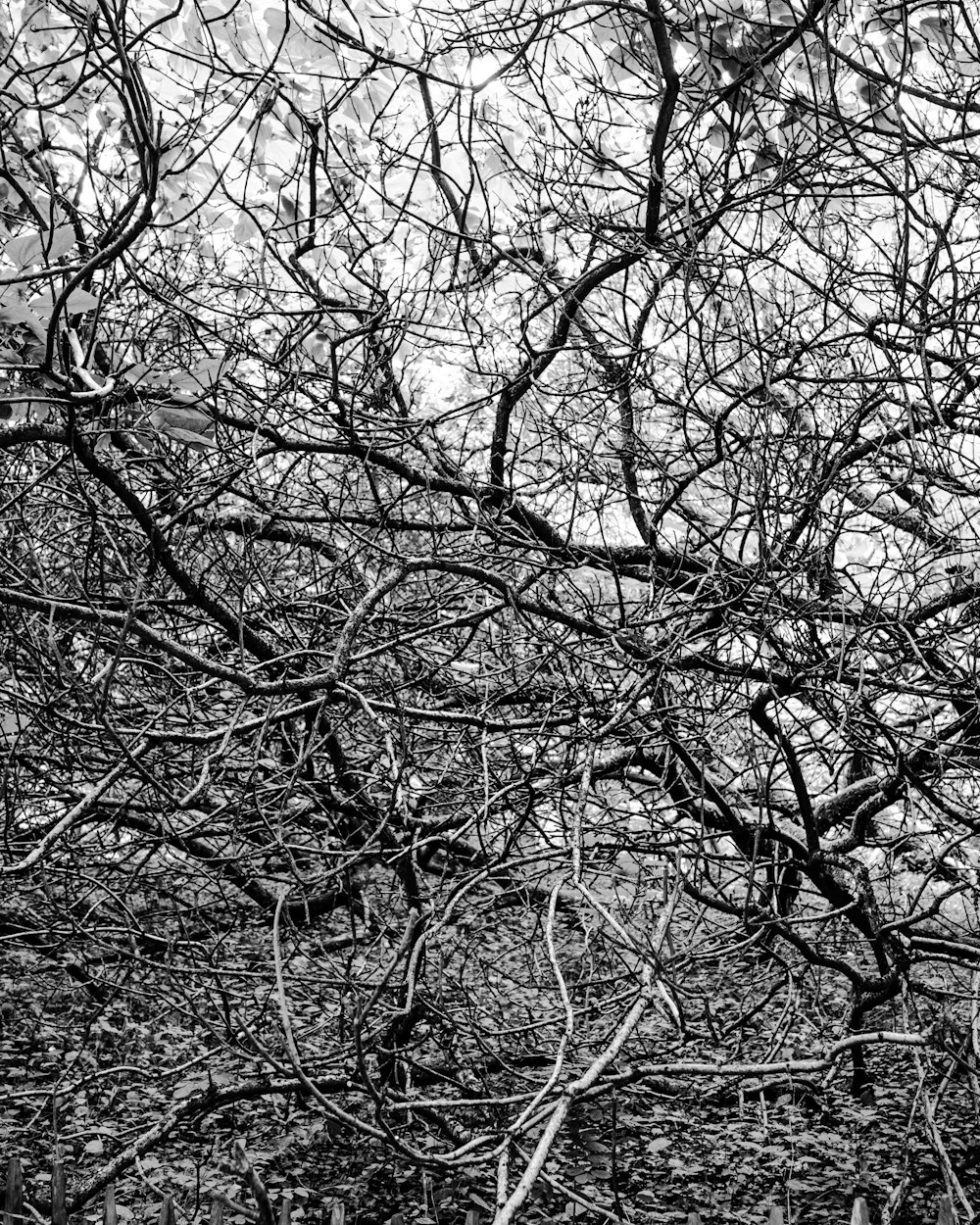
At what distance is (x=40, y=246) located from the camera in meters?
2.01

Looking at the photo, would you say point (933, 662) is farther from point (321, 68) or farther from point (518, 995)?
point (321, 68)

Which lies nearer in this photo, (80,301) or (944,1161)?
(80,301)

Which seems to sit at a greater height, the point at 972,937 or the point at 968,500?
the point at 968,500

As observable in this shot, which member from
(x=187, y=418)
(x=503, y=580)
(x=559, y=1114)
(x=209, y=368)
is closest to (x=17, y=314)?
(x=187, y=418)

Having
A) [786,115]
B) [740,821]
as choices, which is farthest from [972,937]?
[786,115]

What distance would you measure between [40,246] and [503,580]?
1.61 meters

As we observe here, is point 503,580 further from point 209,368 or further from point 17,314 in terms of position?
point 17,314

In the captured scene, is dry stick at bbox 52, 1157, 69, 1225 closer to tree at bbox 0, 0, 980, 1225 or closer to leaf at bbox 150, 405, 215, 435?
tree at bbox 0, 0, 980, 1225

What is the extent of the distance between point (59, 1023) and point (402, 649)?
2.64 meters

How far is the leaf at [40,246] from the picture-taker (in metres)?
1.83

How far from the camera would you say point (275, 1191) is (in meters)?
3.63

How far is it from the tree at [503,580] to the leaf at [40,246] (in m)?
0.02

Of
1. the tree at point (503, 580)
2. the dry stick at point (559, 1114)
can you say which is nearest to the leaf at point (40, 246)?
the tree at point (503, 580)

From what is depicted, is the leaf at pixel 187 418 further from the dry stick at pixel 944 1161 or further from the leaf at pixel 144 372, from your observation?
the dry stick at pixel 944 1161
